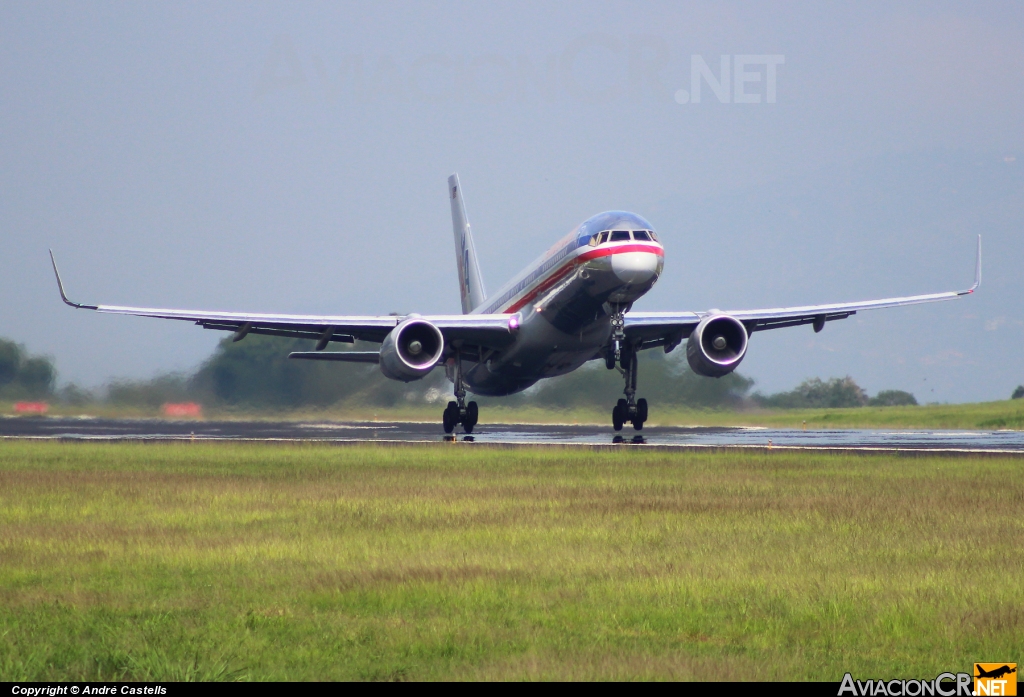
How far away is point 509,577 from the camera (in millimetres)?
9164

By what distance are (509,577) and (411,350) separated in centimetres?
2520

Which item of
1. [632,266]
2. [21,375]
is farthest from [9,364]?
[632,266]

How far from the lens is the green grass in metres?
42.9

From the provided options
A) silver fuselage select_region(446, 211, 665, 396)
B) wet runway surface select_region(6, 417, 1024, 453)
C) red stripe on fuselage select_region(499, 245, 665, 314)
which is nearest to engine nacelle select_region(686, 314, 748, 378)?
wet runway surface select_region(6, 417, 1024, 453)

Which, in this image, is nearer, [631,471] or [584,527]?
[584,527]

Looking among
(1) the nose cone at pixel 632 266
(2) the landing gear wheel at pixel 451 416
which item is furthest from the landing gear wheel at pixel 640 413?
(1) the nose cone at pixel 632 266

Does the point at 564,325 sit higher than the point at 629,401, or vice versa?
the point at 564,325

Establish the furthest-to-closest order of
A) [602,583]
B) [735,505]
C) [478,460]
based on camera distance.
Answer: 1. [478,460]
2. [735,505]
3. [602,583]

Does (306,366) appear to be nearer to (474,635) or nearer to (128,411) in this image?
(128,411)

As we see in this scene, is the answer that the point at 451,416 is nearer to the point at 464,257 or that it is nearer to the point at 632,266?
the point at 632,266

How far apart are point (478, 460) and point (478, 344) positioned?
14.4 meters

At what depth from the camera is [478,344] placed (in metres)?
36.8

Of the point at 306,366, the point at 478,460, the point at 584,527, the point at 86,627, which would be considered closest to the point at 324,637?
the point at 86,627

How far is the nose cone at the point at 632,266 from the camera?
1188 inches
